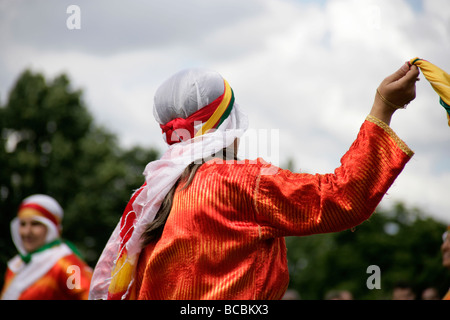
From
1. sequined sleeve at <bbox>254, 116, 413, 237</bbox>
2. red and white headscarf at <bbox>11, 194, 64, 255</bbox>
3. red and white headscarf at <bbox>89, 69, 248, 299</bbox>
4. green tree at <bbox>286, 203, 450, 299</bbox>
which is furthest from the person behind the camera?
green tree at <bbox>286, 203, 450, 299</bbox>

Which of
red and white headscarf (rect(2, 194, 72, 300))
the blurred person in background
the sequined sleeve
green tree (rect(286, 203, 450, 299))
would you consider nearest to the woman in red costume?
the sequined sleeve

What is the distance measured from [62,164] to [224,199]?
74.3ft

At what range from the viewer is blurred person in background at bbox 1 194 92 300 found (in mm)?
6004

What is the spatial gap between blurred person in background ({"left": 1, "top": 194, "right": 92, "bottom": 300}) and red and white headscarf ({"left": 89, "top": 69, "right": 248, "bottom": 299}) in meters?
3.46

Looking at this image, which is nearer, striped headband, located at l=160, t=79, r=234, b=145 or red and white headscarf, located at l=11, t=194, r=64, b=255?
striped headband, located at l=160, t=79, r=234, b=145

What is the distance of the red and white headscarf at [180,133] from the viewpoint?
7.84 ft

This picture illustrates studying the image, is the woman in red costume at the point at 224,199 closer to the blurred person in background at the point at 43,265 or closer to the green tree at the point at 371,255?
the blurred person in background at the point at 43,265

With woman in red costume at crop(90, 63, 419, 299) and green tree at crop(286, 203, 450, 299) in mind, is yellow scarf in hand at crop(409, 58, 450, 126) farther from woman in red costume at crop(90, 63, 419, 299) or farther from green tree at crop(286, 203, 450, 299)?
green tree at crop(286, 203, 450, 299)

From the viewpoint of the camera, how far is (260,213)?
217 cm

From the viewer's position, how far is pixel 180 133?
8.02ft

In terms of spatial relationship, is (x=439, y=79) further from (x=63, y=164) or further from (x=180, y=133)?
(x=63, y=164)
